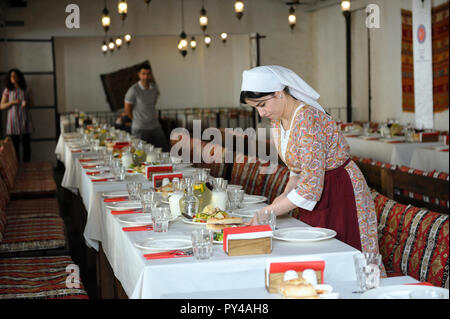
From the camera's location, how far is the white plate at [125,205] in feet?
10.9

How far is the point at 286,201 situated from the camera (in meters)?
2.70

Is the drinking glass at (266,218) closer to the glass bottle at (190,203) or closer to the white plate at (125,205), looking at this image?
the glass bottle at (190,203)

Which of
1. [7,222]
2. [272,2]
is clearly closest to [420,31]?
[272,2]

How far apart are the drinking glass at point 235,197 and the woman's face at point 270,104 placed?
51 centimetres

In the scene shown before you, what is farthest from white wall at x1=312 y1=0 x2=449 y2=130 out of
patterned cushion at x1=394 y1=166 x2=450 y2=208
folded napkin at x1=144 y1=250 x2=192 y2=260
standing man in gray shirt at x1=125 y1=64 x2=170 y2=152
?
folded napkin at x1=144 y1=250 x2=192 y2=260

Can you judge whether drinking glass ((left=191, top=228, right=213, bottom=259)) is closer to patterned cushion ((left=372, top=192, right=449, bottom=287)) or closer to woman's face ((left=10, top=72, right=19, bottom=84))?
patterned cushion ((left=372, top=192, right=449, bottom=287))

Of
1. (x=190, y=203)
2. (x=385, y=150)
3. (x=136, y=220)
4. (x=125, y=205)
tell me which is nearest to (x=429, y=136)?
(x=385, y=150)

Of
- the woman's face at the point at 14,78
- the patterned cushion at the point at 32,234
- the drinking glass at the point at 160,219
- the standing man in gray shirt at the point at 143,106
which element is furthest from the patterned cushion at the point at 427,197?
the woman's face at the point at 14,78

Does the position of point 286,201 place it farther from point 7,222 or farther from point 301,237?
point 7,222

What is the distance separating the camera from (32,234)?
4.48 metres

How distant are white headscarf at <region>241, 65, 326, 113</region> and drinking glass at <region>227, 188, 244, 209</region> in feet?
2.04

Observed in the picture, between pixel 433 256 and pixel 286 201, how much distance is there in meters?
0.71

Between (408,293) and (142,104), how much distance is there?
23.1 feet

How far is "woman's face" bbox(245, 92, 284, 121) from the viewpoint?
277cm
